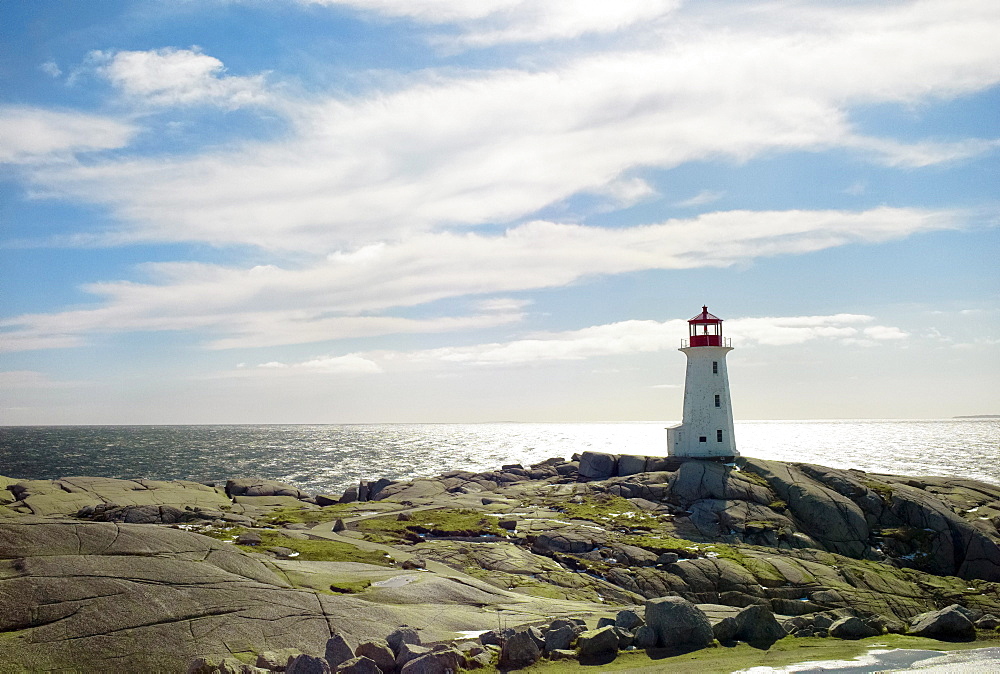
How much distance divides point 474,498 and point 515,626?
35.9m

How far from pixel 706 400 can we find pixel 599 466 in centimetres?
1115

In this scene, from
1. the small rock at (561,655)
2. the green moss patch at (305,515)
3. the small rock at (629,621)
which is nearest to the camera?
the small rock at (561,655)

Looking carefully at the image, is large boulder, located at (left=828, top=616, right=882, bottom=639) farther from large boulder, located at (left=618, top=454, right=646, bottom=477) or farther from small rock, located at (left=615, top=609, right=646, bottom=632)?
large boulder, located at (left=618, top=454, right=646, bottom=477)

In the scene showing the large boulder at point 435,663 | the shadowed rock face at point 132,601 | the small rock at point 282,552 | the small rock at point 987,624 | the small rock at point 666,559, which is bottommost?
the small rock at point 666,559

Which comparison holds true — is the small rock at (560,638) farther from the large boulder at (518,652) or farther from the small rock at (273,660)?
the small rock at (273,660)

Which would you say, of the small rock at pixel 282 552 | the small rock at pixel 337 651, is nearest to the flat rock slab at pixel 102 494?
the small rock at pixel 282 552

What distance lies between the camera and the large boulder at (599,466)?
200 feet

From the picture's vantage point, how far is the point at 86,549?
725 inches

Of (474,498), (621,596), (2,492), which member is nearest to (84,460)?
(2,492)

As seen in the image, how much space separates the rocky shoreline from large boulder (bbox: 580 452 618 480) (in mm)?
128

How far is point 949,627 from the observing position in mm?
19031

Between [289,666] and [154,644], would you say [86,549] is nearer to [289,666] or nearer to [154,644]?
[154,644]

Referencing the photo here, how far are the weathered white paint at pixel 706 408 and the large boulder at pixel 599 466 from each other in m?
5.91

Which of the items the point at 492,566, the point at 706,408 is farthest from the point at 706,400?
the point at 492,566
